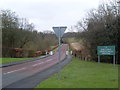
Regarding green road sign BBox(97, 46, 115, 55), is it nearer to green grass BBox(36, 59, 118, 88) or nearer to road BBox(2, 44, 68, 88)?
road BBox(2, 44, 68, 88)

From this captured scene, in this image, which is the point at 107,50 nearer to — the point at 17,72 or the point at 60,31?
the point at 17,72

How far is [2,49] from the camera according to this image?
49.8 metres

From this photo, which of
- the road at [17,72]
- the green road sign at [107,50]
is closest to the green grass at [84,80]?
the road at [17,72]

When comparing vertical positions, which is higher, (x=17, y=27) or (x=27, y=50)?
(x=17, y=27)

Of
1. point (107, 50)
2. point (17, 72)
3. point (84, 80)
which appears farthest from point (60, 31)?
point (107, 50)

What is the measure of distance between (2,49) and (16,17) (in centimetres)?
1095

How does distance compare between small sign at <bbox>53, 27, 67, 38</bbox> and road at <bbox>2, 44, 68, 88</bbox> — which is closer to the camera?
small sign at <bbox>53, 27, 67, 38</bbox>

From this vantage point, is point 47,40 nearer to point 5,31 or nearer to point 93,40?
point 5,31

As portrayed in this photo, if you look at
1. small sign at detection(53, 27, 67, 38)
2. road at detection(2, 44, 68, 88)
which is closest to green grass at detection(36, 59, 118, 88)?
road at detection(2, 44, 68, 88)

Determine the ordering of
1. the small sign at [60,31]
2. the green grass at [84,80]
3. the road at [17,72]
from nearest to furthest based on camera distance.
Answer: the green grass at [84,80], the small sign at [60,31], the road at [17,72]

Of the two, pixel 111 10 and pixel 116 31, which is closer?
pixel 116 31

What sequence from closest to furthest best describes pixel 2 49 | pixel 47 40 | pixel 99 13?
pixel 99 13
pixel 2 49
pixel 47 40

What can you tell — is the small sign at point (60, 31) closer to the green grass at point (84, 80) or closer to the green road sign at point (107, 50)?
the green grass at point (84, 80)

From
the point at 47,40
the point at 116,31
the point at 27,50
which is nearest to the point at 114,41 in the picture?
the point at 116,31
